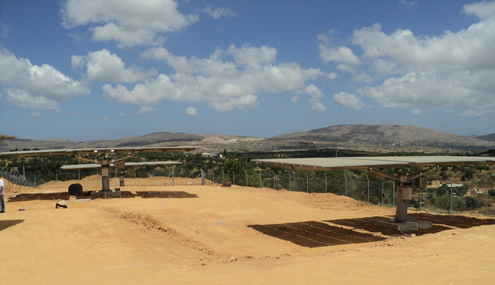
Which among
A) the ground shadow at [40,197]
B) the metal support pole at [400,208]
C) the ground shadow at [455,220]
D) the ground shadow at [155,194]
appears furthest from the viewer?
the ground shadow at [155,194]

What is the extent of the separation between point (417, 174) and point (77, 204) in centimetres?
1809

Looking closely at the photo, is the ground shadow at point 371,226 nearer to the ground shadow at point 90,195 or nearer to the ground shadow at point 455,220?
the ground shadow at point 455,220

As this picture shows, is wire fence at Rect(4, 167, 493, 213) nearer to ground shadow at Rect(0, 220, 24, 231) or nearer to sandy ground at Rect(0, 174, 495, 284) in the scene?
sandy ground at Rect(0, 174, 495, 284)

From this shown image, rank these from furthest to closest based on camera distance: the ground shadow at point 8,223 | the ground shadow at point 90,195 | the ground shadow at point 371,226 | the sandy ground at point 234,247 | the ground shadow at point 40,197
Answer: the ground shadow at point 90,195
the ground shadow at point 40,197
the ground shadow at point 371,226
the ground shadow at point 8,223
the sandy ground at point 234,247

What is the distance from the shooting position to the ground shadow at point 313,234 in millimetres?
15906

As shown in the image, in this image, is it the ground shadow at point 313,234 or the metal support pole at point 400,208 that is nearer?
the ground shadow at point 313,234

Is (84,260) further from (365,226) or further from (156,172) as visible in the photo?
(156,172)

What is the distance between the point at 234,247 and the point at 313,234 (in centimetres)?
397

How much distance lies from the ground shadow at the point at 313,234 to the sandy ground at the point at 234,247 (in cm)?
4

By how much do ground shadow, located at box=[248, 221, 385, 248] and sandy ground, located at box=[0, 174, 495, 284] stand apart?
4cm

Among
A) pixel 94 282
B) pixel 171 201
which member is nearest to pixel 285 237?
pixel 94 282

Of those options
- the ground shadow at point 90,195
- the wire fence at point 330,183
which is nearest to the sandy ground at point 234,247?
the ground shadow at point 90,195

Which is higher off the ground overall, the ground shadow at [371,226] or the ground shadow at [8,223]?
the ground shadow at [8,223]

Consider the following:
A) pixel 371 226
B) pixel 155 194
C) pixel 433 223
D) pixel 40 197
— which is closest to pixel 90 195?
pixel 40 197
